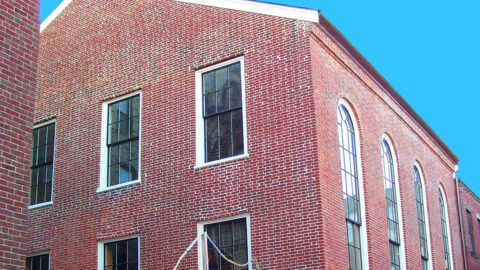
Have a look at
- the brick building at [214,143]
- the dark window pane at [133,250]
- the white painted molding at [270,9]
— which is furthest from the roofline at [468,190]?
the dark window pane at [133,250]

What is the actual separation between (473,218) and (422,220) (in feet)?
30.9

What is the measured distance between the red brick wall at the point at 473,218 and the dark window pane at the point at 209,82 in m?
15.4

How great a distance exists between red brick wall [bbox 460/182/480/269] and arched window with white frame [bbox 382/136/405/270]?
8.35 metres

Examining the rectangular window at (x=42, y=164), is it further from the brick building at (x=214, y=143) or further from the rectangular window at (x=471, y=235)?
the rectangular window at (x=471, y=235)

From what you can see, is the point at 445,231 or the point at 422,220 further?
the point at 445,231

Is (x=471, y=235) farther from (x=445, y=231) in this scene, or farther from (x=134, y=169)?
(x=134, y=169)

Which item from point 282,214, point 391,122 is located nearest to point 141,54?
point 282,214

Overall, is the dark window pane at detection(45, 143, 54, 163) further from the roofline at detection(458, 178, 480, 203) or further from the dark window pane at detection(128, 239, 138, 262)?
the roofline at detection(458, 178, 480, 203)

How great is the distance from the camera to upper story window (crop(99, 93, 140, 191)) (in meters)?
18.5

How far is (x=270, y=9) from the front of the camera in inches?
658

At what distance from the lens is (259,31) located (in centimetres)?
1686

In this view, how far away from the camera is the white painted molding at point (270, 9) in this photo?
53.2 feet

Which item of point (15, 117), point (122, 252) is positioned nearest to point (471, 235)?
point (122, 252)

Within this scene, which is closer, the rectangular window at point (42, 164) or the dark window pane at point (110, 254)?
the dark window pane at point (110, 254)
